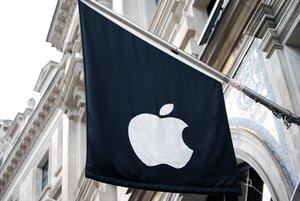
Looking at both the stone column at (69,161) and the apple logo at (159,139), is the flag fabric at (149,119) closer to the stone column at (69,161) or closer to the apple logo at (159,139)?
Result: the apple logo at (159,139)

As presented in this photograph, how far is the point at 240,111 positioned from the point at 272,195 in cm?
202

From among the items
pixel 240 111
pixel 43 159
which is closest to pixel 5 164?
pixel 43 159

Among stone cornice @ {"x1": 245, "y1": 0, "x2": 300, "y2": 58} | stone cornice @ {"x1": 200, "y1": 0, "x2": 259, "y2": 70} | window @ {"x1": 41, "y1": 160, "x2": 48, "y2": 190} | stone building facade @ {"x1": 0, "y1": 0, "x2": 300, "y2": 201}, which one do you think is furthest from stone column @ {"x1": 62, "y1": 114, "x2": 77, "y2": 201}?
stone cornice @ {"x1": 245, "y1": 0, "x2": 300, "y2": 58}

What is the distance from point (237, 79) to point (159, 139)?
2.92 metres

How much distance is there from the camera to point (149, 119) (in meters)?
7.84

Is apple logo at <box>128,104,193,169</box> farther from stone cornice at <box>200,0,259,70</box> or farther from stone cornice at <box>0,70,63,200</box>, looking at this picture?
stone cornice at <box>0,70,63,200</box>

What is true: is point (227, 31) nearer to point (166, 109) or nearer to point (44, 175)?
point (166, 109)

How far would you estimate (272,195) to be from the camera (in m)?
8.35

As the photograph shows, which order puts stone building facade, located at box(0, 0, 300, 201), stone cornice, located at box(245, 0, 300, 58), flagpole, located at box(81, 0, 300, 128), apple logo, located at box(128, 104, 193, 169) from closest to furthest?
apple logo, located at box(128, 104, 193, 169) < flagpole, located at box(81, 0, 300, 128) < stone building facade, located at box(0, 0, 300, 201) < stone cornice, located at box(245, 0, 300, 58)

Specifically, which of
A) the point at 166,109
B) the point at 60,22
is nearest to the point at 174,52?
the point at 166,109

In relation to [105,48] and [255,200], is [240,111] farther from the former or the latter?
[105,48]

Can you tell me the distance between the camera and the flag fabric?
7.31m

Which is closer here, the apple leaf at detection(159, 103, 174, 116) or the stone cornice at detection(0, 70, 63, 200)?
the apple leaf at detection(159, 103, 174, 116)

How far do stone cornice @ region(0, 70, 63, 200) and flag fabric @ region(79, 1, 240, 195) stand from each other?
56.1 feet
